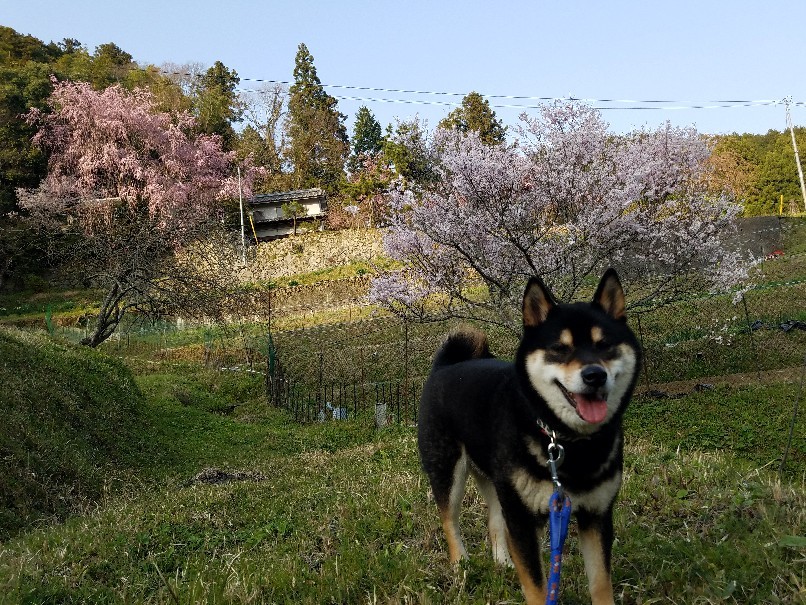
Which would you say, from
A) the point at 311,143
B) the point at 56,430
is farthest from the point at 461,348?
the point at 311,143

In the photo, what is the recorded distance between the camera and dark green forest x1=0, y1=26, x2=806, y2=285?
32.7m

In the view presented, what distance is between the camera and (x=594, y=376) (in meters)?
2.57

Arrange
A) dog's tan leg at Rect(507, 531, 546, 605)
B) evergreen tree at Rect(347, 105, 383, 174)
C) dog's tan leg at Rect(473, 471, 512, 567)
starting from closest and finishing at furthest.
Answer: dog's tan leg at Rect(507, 531, 546, 605), dog's tan leg at Rect(473, 471, 512, 567), evergreen tree at Rect(347, 105, 383, 174)

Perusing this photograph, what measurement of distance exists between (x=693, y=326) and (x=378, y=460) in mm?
12466

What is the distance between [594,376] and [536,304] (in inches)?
18.8

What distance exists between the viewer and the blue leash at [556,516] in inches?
103

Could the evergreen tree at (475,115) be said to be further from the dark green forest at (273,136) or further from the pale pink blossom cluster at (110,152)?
the pale pink blossom cluster at (110,152)

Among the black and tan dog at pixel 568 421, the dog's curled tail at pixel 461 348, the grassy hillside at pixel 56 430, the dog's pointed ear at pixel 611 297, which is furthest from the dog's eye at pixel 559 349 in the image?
the grassy hillside at pixel 56 430

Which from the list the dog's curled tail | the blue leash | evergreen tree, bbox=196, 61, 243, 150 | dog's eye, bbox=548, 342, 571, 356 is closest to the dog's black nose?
dog's eye, bbox=548, 342, 571, 356

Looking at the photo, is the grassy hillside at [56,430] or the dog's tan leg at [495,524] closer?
the dog's tan leg at [495,524]

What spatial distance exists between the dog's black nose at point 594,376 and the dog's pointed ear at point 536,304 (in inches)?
15.7

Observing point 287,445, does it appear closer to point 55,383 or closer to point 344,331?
point 55,383

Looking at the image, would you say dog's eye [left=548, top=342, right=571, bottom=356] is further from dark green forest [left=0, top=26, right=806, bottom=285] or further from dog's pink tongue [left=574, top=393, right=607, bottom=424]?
dark green forest [left=0, top=26, right=806, bottom=285]

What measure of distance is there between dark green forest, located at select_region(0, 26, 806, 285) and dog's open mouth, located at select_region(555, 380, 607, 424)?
88.6 ft
